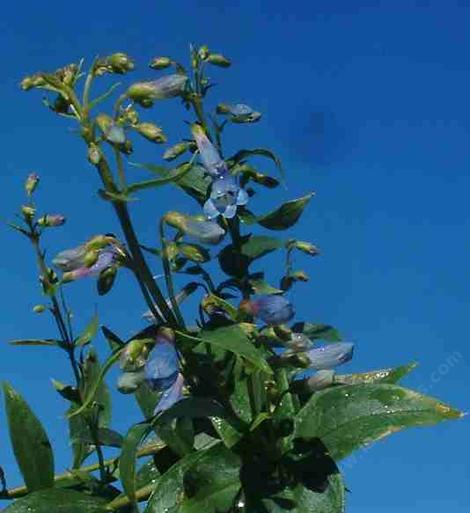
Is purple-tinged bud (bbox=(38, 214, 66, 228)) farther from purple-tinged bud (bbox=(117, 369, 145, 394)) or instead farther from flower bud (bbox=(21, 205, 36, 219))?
purple-tinged bud (bbox=(117, 369, 145, 394))

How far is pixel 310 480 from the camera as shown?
2.00m

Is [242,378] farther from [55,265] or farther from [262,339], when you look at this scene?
[55,265]

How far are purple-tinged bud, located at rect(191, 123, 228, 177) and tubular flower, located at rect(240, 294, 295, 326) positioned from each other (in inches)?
9.5

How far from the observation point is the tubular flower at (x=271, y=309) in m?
1.99

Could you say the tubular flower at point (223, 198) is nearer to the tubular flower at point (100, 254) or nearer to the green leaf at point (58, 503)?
the tubular flower at point (100, 254)

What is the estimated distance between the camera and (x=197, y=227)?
200cm

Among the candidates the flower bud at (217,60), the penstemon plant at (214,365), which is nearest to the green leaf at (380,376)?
the penstemon plant at (214,365)

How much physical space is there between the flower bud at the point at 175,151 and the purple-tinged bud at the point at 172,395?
1.54 ft

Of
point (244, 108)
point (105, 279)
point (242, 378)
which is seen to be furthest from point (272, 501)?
point (244, 108)

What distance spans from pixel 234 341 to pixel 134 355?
16 centimetres

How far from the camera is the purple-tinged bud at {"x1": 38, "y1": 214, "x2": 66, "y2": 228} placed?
8.20 feet

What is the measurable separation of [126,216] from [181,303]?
9.0 inches

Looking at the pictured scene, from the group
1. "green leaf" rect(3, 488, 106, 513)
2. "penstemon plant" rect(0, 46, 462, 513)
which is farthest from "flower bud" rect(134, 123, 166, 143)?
"green leaf" rect(3, 488, 106, 513)

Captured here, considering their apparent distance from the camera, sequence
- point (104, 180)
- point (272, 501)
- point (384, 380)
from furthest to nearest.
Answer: point (384, 380) < point (272, 501) < point (104, 180)
